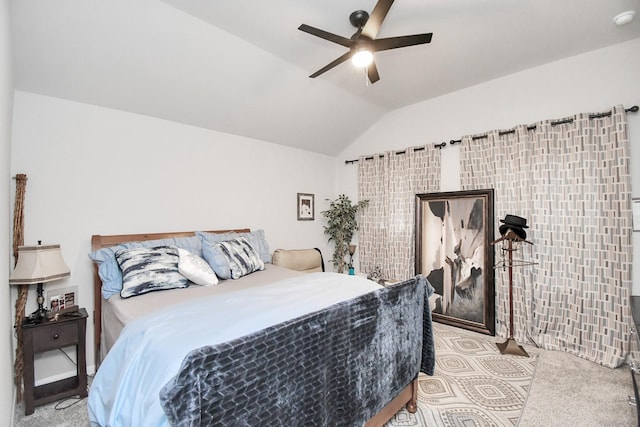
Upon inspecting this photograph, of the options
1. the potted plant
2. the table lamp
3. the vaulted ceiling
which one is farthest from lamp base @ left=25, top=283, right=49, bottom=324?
the potted plant

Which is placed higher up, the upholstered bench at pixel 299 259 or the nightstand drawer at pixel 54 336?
the upholstered bench at pixel 299 259

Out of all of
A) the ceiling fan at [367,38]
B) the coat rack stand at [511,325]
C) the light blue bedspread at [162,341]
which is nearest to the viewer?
the light blue bedspread at [162,341]

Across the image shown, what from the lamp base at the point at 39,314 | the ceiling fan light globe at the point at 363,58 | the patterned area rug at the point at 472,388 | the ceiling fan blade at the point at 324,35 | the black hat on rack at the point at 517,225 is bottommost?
the patterned area rug at the point at 472,388

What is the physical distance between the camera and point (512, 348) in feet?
9.55

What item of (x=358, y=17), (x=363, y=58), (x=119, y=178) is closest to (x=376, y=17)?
(x=363, y=58)

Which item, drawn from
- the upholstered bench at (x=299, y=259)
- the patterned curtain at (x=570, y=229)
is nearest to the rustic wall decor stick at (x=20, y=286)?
the upholstered bench at (x=299, y=259)

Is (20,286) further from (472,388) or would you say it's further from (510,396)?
(510,396)

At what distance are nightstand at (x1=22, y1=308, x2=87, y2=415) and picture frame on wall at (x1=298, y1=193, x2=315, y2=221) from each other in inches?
113

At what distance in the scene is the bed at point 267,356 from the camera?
102 centimetres

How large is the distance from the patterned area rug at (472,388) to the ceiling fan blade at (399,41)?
2.62 meters

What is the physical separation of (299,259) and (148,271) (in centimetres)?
208

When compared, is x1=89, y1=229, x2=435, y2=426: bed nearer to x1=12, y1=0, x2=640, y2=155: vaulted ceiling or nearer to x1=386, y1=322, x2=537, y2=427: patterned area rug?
x1=386, y1=322, x2=537, y2=427: patterned area rug

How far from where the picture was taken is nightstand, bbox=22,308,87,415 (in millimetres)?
2018

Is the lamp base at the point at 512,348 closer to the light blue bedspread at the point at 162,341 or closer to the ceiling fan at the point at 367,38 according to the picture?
the light blue bedspread at the point at 162,341
